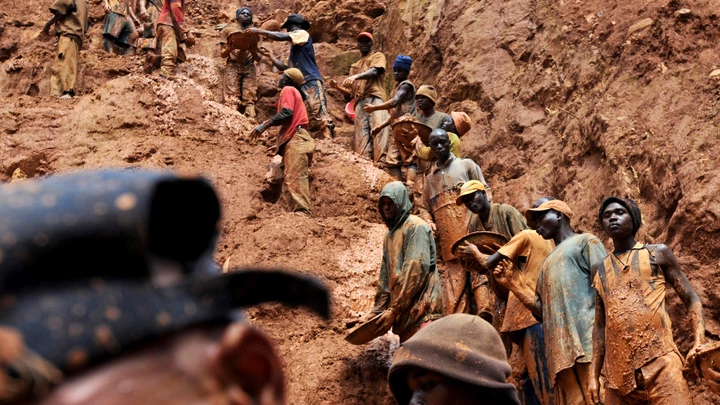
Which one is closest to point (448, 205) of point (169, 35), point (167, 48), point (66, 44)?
point (167, 48)

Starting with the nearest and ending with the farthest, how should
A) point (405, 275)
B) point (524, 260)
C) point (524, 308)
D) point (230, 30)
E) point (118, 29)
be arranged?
point (524, 308), point (524, 260), point (405, 275), point (230, 30), point (118, 29)

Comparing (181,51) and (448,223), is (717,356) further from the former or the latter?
(181,51)

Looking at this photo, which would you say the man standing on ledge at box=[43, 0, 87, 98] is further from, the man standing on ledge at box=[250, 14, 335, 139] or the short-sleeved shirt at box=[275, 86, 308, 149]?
the short-sleeved shirt at box=[275, 86, 308, 149]

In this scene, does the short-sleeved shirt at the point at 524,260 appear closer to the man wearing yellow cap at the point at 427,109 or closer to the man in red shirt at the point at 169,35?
the man wearing yellow cap at the point at 427,109

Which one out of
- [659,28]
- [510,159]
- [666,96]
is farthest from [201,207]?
[510,159]

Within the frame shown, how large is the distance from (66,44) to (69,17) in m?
0.41

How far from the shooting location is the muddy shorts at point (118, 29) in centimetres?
1706

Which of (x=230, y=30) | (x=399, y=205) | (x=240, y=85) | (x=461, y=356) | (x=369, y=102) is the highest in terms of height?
(x=461, y=356)

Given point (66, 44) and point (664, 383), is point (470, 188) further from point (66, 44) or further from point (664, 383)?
point (66, 44)

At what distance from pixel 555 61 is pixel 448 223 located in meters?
4.60

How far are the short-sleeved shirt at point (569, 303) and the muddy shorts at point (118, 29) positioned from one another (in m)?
11.8

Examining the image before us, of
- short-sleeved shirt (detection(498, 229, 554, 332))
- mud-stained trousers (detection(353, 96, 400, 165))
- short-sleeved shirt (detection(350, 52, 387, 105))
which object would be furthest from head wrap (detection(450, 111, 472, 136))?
short-sleeved shirt (detection(498, 229, 554, 332))

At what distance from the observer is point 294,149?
11.9 m

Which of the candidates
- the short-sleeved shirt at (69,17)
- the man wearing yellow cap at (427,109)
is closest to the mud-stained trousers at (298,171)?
the man wearing yellow cap at (427,109)
